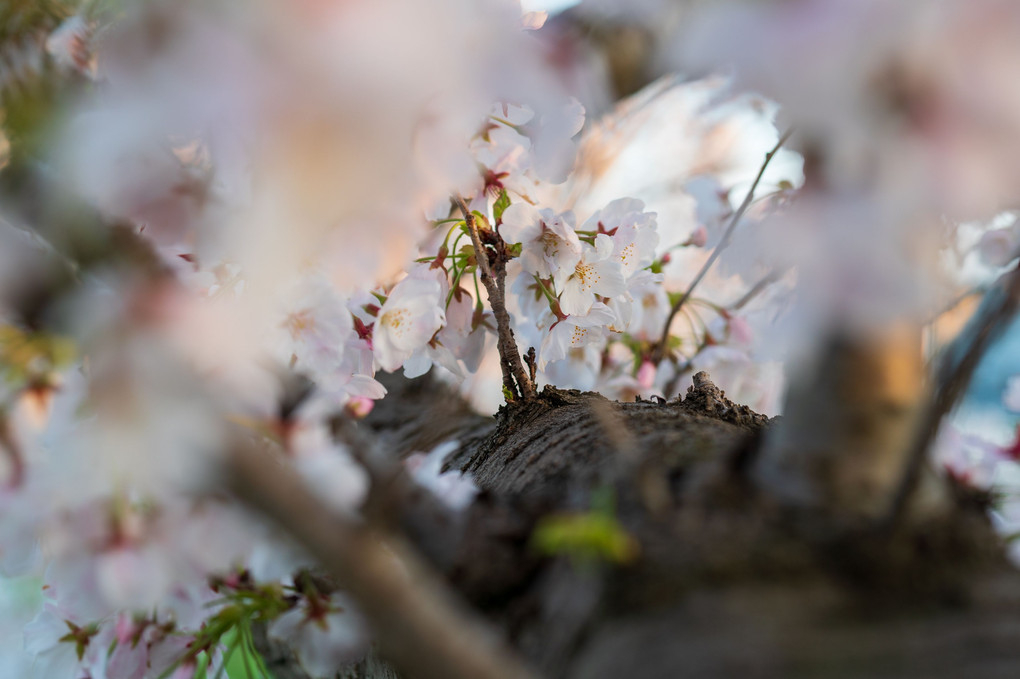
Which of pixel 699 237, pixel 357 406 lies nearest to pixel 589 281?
pixel 357 406

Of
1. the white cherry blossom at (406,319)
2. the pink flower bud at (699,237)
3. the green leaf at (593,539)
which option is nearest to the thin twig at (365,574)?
the green leaf at (593,539)

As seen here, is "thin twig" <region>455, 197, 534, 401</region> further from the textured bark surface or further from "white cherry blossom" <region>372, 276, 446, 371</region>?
the textured bark surface

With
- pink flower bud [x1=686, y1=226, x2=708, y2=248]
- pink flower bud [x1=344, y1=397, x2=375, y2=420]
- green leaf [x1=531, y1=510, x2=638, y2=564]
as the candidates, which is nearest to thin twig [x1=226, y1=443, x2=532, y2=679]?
green leaf [x1=531, y1=510, x2=638, y2=564]

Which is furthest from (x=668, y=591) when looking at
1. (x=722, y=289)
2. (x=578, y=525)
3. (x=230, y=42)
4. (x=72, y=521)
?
(x=722, y=289)

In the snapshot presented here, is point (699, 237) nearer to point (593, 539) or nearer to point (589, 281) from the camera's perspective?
point (589, 281)

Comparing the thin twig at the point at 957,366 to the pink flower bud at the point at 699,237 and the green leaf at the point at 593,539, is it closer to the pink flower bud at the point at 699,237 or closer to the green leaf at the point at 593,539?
the green leaf at the point at 593,539

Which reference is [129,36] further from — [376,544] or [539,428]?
[539,428]

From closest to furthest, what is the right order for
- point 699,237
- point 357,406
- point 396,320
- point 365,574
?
1. point 365,574
2. point 396,320
3. point 357,406
4. point 699,237
